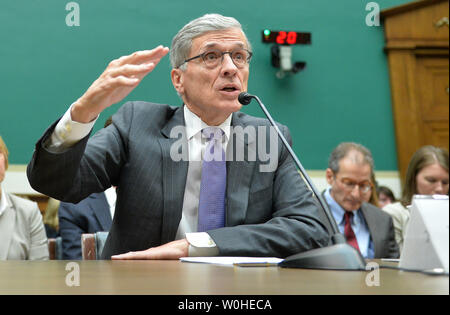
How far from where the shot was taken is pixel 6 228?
3127 millimetres

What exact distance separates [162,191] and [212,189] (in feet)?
0.50

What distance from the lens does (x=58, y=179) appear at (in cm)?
153

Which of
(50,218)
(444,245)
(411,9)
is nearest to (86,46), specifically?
(50,218)

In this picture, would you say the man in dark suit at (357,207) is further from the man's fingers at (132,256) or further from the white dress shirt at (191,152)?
the man's fingers at (132,256)

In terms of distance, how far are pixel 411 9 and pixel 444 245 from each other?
17.6ft

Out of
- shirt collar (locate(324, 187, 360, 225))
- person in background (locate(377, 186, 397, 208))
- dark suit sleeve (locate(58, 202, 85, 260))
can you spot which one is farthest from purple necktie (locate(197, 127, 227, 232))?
person in background (locate(377, 186, 397, 208))

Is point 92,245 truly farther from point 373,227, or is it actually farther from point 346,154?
point 346,154

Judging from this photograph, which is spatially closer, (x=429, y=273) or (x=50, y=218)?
(x=429, y=273)

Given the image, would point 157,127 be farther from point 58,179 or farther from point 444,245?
point 444,245

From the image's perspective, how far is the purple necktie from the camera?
1778mm

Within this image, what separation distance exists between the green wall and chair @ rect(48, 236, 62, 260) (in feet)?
6.32

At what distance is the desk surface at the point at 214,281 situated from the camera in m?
0.72

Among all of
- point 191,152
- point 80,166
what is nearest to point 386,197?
point 191,152
